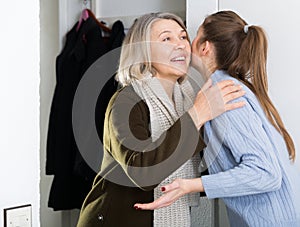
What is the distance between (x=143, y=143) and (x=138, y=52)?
347 mm

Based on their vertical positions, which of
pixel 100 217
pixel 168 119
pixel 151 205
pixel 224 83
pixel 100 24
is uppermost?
pixel 100 24

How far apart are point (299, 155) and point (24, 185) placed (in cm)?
99

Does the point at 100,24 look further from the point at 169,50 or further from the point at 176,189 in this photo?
the point at 176,189

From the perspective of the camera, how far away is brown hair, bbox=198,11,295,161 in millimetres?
1627

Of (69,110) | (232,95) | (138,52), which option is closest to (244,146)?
(232,95)

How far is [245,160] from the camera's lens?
152 centimetres

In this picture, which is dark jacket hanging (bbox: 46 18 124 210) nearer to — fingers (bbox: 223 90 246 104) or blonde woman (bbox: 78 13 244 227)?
blonde woman (bbox: 78 13 244 227)

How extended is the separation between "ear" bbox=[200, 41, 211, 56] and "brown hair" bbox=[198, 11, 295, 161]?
13mm

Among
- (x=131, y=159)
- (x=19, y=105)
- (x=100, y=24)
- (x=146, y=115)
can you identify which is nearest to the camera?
(x=19, y=105)

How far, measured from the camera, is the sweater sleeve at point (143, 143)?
4.73 feet

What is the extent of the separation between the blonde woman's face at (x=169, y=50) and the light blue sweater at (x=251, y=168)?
13cm

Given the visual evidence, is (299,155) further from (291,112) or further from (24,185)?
(24,185)

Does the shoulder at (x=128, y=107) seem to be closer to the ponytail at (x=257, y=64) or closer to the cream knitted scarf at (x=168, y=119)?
the cream knitted scarf at (x=168, y=119)

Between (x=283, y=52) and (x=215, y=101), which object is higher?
(x=283, y=52)
